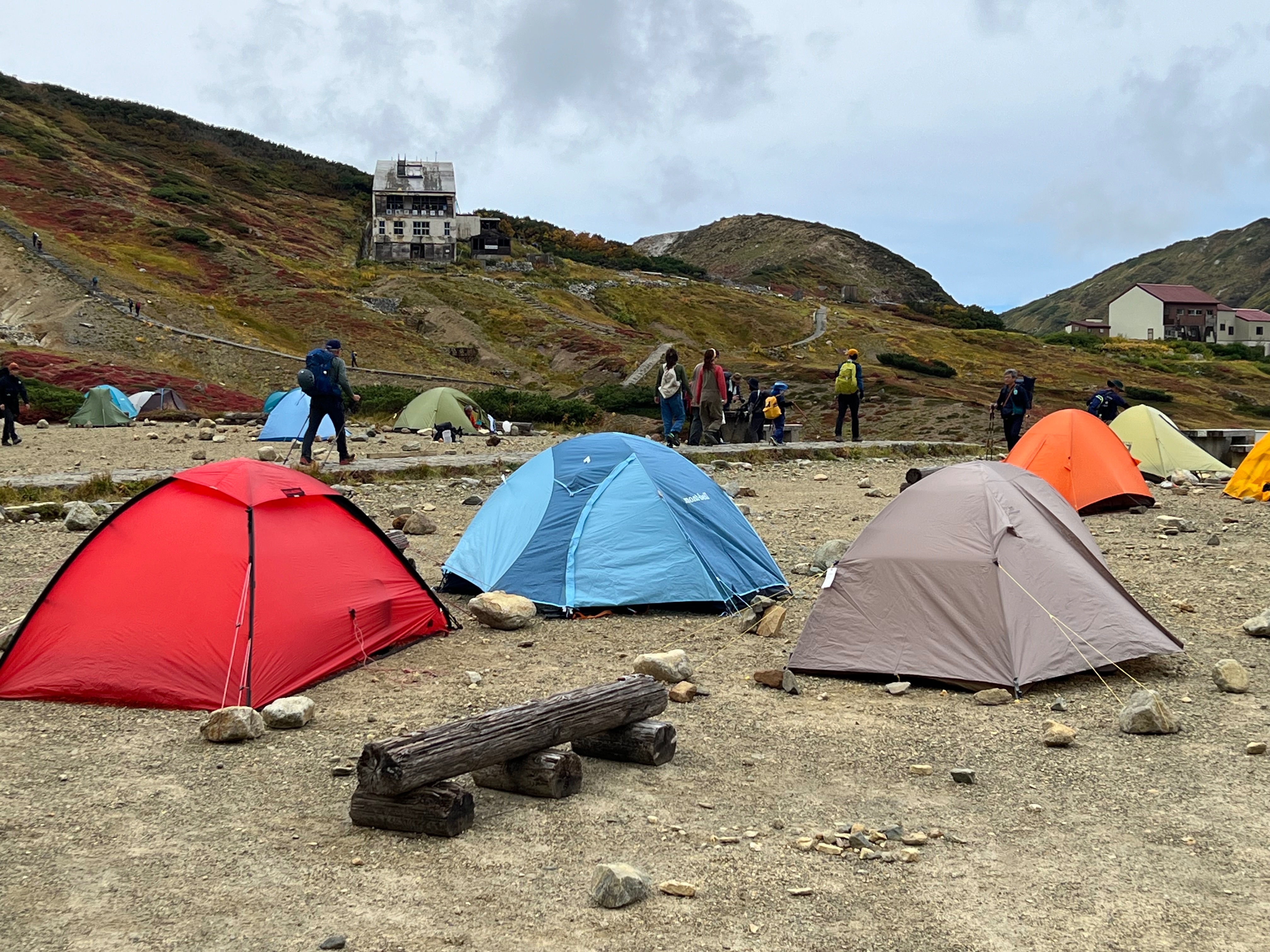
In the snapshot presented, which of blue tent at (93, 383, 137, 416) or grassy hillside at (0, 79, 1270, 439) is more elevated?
grassy hillside at (0, 79, 1270, 439)

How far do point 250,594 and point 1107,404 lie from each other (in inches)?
737

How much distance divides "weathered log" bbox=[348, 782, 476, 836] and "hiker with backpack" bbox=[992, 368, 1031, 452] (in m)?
18.1

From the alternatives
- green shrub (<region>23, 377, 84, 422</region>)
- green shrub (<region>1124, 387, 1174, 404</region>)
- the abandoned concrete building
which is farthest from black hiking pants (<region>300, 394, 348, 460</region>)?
the abandoned concrete building

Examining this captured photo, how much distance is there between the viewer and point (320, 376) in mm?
18672

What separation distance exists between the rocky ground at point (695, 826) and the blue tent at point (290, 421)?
1919 centimetres

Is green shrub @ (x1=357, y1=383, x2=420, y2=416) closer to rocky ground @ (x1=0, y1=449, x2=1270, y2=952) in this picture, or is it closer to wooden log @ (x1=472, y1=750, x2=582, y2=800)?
rocky ground @ (x1=0, y1=449, x2=1270, y2=952)

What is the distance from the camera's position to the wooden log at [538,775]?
5828mm

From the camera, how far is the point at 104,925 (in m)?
4.44

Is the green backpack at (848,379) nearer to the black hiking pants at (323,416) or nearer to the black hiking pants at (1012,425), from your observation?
the black hiking pants at (1012,425)

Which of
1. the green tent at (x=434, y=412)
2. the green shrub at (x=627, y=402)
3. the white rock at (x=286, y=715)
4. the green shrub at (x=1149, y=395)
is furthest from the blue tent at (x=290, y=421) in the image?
the green shrub at (x=1149, y=395)

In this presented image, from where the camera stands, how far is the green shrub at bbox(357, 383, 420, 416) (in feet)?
114

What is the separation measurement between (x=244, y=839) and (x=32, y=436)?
27.3m

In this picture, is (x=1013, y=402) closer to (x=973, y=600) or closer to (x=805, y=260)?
(x=973, y=600)

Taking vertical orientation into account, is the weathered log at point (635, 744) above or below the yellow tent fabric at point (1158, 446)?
below
